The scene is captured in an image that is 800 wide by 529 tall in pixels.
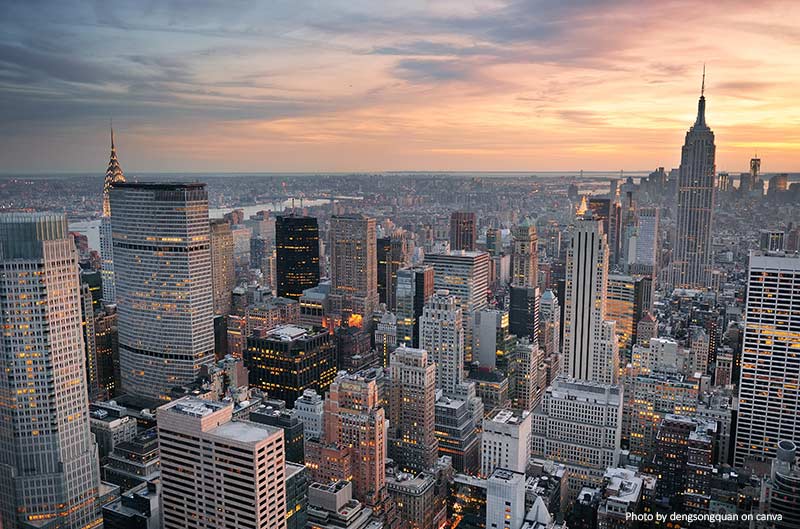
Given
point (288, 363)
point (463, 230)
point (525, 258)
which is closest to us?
point (288, 363)

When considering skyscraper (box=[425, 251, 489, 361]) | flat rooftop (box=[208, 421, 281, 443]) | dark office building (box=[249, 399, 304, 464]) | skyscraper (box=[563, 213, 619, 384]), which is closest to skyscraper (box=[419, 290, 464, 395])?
skyscraper (box=[425, 251, 489, 361])

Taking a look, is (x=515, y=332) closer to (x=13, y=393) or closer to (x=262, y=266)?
(x=262, y=266)

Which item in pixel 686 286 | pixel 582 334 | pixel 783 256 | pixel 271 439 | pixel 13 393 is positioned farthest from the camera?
pixel 686 286

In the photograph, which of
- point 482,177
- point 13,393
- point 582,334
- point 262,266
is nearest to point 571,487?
point 582,334

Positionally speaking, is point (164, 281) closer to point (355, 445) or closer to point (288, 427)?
point (288, 427)

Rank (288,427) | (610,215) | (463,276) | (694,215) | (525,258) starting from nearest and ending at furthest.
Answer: (288,427) → (463,276) → (525,258) → (610,215) → (694,215)


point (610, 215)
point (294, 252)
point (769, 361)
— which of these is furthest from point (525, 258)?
point (769, 361)
